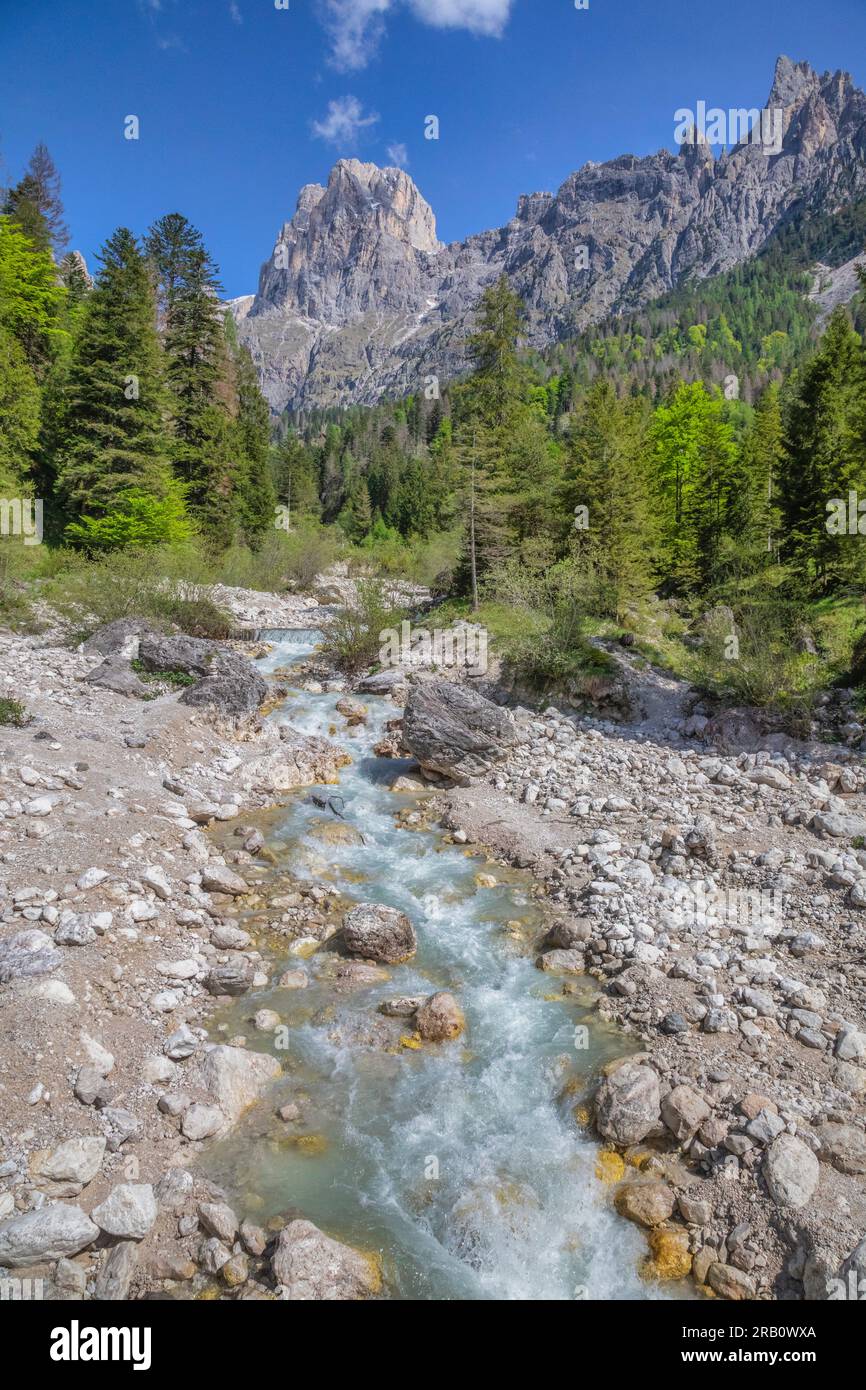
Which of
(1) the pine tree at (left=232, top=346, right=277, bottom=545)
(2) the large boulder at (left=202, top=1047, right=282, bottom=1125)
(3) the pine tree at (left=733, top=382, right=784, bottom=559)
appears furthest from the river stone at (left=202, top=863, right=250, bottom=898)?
(1) the pine tree at (left=232, top=346, right=277, bottom=545)

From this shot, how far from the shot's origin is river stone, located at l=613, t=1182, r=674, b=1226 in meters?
5.07

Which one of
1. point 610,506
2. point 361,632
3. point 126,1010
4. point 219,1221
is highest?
point 610,506

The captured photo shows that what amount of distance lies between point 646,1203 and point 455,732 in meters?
9.91

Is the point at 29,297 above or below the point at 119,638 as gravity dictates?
above

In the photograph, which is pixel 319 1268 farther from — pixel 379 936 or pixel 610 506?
pixel 610 506

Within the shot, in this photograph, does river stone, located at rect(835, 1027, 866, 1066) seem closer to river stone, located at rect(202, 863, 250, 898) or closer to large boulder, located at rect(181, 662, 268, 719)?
river stone, located at rect(202, 863, 250, 898)

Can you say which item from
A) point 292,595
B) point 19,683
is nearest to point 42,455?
point 292,595

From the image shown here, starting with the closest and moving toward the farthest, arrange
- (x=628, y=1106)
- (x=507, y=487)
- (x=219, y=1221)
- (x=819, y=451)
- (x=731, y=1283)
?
(x=731, y=1283) < (x=219, y=1221) < (x=628, y=1106) < (x=819, y=451) < (x=507, y=487)

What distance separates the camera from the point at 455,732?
47.4 feet

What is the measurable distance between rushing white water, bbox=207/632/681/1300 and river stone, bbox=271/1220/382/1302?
0.21 meters

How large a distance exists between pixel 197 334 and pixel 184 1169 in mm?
37426

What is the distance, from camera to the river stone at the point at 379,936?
826cm

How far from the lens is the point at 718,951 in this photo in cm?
784

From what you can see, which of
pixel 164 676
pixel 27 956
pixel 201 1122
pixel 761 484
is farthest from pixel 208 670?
pixel 761 484
